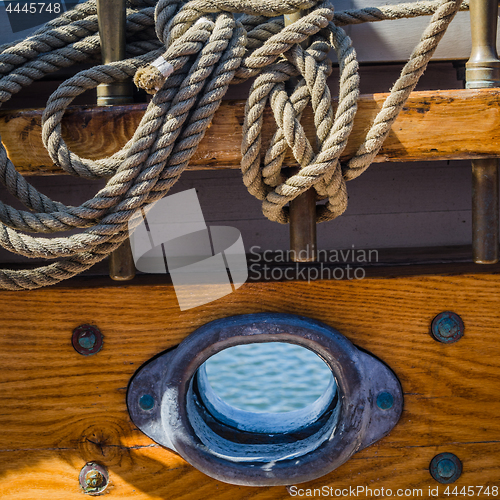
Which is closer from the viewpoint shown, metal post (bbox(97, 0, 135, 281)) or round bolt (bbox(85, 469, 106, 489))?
metal post (bbox(97, 0, 135, 281))

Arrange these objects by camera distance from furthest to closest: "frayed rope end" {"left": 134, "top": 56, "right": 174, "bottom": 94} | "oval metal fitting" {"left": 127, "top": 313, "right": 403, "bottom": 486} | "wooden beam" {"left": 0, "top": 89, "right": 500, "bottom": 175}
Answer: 1. "oval metal fitting" {"left": 127, "top": 313, "right": 403, "bottom": 486}
2. "wooden beam" {"left": 0, "top": 89, "right": 500, "bottom": 175}
3. "frayed rope end" {"left": 134, "top": 56, "right": 174, "bottom": 94}

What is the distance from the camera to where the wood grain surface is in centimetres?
127

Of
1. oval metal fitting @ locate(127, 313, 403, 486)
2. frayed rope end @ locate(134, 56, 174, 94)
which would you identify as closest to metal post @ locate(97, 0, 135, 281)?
frayed rope end @ locate(134, 56, 174, 94)

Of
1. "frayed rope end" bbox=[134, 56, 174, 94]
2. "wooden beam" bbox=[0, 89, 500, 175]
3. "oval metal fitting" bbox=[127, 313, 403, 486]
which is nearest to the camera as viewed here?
"frayed rope end" bbox=[134, 56, 174, 94]

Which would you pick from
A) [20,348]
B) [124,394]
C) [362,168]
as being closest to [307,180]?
[362,168]

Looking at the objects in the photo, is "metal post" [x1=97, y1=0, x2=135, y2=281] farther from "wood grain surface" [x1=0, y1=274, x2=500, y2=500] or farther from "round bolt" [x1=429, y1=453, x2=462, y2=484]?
"round bolt" [x1=429, y1=453, x2=462, y2=484]

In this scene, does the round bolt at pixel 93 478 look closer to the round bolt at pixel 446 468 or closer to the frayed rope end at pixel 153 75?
the round bolt at pixel 446 468

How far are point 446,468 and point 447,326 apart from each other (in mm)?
371

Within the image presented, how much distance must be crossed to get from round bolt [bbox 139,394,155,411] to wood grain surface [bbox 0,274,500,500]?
5 cm

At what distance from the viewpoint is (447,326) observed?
1261mm

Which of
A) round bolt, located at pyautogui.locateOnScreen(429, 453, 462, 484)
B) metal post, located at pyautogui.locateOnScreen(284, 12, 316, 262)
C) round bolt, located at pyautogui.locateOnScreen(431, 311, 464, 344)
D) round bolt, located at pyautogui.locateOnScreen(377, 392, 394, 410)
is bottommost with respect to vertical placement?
round bolt, located at pyautogui.locateOnScreen(429, 453, 462, 484)

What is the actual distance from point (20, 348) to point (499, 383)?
1.21 meters

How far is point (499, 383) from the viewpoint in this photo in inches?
50.0

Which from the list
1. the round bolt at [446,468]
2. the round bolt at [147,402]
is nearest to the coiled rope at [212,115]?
the round bolt at [147,402]
